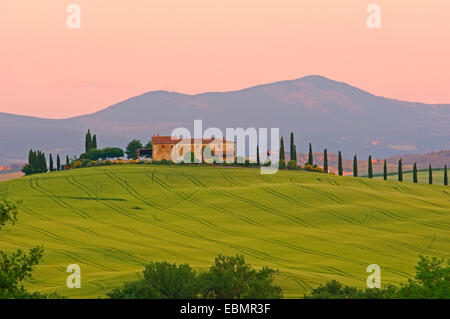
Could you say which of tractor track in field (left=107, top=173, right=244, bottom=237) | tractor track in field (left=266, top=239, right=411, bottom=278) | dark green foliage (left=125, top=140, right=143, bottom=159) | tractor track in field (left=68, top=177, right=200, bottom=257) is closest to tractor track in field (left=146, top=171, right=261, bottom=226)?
tractor track in field (left=107, top=173, right=244, bottom=237)

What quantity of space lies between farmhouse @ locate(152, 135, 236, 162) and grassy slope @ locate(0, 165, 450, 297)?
22068 mm

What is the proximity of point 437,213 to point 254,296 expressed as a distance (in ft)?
225

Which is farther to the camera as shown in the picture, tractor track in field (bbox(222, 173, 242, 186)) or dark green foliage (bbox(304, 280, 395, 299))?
tractor track in field (bbox(222, 173, 242, 186))

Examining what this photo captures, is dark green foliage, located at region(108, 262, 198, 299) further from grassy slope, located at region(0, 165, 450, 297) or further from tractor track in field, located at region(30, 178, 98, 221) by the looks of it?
tractor track in field, located at region(30, 178, 98, 221)

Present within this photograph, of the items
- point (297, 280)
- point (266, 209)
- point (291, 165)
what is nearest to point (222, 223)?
point (266, 209)

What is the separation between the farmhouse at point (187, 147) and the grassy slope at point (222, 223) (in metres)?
22.1

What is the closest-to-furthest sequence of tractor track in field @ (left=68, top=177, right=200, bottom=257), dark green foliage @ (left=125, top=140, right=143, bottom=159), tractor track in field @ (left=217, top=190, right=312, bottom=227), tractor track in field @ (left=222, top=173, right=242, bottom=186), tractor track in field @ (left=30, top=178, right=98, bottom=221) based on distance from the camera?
tractor track in field @ (left=68, top=177, right=200, bottom=257) → tractor track in field @ (left=217, top=190, right=312, bottom=227) → tractor track in field @ (left=30, top=178, right=98, bottom=221) → tractor track in field @ (left=222, top=173, right=242, bottom=186) → dark green foliage @ (left=125, top=140, right=143, bottom=159)

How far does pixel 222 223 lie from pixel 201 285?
50772 millimetres

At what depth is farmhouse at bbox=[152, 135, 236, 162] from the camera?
14762 cm

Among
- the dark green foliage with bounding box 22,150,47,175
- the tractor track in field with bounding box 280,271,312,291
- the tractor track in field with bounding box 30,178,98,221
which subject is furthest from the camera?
the dark green foliage with bounding box 22,150,47,175

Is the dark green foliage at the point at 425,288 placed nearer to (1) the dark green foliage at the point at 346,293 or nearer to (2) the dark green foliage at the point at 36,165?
(1) the dark green foliage at the point at 346,293

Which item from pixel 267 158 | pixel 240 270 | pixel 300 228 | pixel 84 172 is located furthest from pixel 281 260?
pixel 267 158

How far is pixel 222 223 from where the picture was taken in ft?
294
